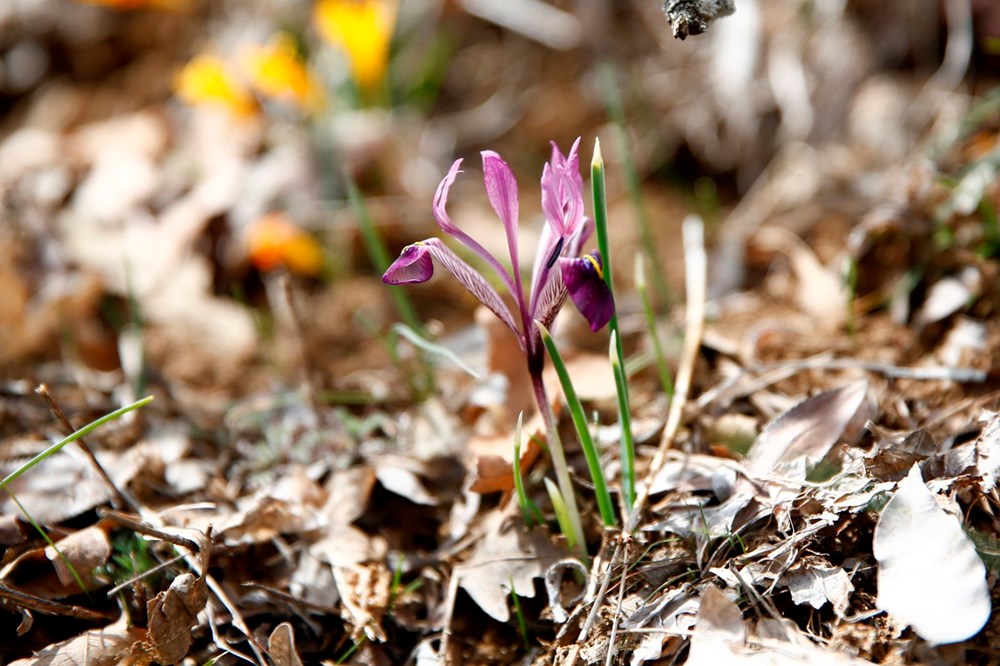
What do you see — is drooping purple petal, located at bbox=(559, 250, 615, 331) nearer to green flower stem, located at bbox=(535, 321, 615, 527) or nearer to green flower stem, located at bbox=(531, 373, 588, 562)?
green flower stem, located at bbox=(535, 321, 615, 527)

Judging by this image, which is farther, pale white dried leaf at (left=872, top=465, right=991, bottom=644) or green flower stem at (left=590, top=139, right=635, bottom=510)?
green flower stem at (left=590, top=139, right=635, bottom=510)

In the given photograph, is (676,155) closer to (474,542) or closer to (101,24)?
(474,542)

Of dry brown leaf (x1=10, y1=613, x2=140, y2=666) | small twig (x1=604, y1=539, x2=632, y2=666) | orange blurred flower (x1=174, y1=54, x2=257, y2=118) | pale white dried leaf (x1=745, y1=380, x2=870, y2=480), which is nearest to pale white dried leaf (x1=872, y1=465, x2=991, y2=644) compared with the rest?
pale white dried leaf (x1=745, y1=380, x2=870, y2=480)

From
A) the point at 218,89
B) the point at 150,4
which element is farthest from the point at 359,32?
the point at 150,4

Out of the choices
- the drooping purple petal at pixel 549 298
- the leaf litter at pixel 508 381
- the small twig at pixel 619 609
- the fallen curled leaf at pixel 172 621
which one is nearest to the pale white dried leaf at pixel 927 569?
the leaf litter at pixel 508 381

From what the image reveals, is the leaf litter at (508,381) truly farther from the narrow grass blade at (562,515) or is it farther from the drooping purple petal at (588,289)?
the drooping purple petal at (588,289)

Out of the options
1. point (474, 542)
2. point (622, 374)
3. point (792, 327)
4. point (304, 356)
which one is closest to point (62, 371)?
point (304, 356)

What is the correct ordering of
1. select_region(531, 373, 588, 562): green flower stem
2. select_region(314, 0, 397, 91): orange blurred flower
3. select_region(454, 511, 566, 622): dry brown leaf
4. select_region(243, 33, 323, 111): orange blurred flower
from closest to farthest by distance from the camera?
select_region(531, 373, 588, 562): green flower stem
select_region(454, 511, 566, 622): dry brown leaf
select_region(243, 33, 323, 111): orange blurred flower
select_region(314, 0, 397, 91): orange blurred flower

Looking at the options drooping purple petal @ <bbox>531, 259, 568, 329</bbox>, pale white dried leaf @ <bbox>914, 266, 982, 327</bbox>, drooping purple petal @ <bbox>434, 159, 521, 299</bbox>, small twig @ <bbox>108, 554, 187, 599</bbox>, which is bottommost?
small twig @ <bbox>108, 554, 187, 599</bbox>
